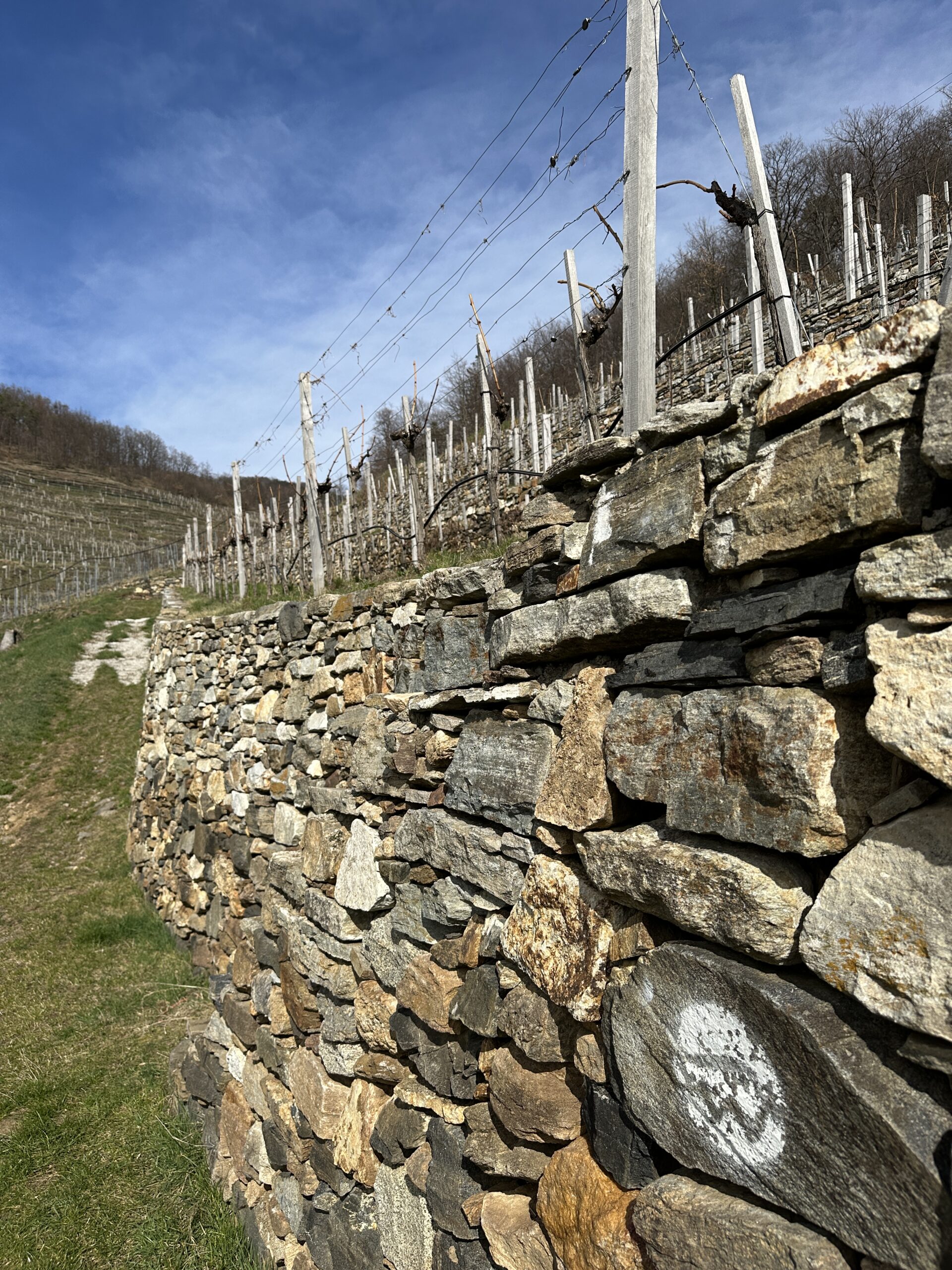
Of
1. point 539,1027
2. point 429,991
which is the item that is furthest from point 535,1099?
point 429,991

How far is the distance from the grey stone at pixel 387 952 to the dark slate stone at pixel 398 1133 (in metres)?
0.48

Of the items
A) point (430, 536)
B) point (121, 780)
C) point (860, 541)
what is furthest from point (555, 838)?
point (121, 780)

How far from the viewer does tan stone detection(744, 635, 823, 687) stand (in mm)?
1521

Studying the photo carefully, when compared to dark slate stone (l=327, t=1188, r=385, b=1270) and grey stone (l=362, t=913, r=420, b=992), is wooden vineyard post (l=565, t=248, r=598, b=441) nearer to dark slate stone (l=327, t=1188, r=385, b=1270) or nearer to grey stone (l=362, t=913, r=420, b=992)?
grey stone (l=362, t=913, r=420, b=992)

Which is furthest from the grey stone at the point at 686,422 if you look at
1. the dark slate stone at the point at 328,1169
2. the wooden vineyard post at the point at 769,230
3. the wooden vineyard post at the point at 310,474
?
the wooden vineyard post at the point at 310,474

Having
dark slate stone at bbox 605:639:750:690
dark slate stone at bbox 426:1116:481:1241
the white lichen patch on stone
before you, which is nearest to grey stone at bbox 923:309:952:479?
dark slate stone at bbox 605:639:750:690

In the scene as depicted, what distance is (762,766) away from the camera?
1.56 meters

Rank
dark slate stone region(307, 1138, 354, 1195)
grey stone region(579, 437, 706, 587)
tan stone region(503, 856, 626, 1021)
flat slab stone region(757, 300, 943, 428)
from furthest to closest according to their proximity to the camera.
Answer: dark slate stone region(307, 1138, 354, 1195) → tan stone region(503, 856, 626, 1021) → grey stone region(579, 437, 706, 587) → flat slab stone region(757, 300, 943, 428)

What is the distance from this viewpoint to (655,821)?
6.24 ft

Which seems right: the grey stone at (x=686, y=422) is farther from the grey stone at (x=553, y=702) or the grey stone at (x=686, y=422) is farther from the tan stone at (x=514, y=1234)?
the tan stone at (x=514, y=1234)

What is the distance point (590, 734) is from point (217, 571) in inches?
668

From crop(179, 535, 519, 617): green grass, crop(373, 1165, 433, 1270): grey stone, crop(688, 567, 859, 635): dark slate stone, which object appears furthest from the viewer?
crop(179, 535, 519, 617): green grass

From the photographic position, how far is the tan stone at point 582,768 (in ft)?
6.75

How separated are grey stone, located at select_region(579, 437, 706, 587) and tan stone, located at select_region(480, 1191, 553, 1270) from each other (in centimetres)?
199
